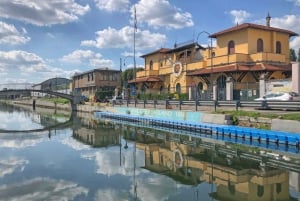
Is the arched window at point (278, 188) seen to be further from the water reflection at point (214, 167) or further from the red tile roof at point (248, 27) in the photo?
the red tile roof at point (248, 27)

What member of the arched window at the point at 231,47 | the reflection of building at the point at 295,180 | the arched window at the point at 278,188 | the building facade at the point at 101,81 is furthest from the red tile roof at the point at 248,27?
the building facade at the point at 101,81

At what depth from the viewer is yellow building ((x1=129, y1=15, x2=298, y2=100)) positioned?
40.4 meters

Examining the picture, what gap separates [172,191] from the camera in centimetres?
1295

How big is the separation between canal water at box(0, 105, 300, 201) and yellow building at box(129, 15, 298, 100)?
54.6ft

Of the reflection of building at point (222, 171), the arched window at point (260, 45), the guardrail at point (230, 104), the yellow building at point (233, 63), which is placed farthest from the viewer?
the arched window at point (260, 45)

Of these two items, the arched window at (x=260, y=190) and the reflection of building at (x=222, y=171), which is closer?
the arched window at (x=260, y=190)

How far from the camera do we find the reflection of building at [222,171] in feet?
42.1

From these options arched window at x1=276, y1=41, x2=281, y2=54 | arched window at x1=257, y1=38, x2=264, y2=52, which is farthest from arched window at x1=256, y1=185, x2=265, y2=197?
arched window at x1=276, y1=41, x2=281, y2=54

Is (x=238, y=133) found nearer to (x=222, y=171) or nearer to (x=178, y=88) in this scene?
(x=222, y=171)

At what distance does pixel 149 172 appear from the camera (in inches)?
642

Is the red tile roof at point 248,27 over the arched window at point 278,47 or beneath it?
over

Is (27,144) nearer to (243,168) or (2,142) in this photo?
(2,142)

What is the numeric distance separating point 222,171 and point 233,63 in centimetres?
2953

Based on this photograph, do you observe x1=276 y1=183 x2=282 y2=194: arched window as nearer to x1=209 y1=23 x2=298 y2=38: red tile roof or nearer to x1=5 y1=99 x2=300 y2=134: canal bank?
x1=5 y1=99 x2=300 y2=134: canal bank
